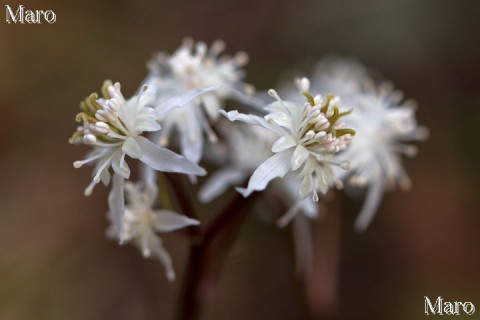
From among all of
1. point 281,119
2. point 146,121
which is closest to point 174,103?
point 146,121

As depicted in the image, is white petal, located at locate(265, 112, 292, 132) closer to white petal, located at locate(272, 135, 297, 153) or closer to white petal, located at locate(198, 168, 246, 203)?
white petal, located at locate(272, 135, 297, 153)

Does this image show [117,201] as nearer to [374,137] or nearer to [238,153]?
[238,153]

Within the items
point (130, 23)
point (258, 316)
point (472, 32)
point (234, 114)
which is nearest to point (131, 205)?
point (234, 114)

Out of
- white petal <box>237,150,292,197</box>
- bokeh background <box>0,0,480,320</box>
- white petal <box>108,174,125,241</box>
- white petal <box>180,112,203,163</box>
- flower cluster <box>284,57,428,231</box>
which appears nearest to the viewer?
white petal <box>237,150,292,197</box>

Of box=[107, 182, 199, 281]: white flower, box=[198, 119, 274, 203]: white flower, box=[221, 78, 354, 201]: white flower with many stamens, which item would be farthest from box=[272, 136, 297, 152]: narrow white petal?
box=[198, 119, 274, 203]: white flower

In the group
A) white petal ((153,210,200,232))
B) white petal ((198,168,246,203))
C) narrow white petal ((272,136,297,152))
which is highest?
narrow white petal ((272,136,297,152))
